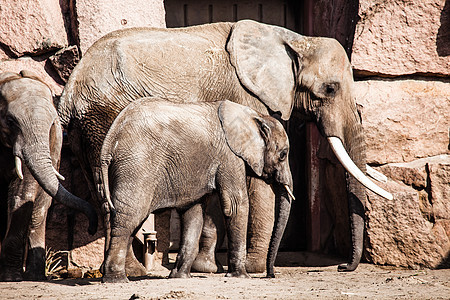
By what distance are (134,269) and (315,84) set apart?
2064mm

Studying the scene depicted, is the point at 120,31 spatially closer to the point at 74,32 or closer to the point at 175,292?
the point at 74,32

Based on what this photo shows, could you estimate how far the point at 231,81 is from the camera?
7023 mm

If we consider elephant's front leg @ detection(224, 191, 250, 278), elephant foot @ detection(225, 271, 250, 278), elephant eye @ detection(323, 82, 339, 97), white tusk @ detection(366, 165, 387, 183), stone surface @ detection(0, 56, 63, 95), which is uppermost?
stone surface @ detection(0, 56, 63, 95)

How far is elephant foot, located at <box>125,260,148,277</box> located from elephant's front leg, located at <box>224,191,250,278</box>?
1017 mm

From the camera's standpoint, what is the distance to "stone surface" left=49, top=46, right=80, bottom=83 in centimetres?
761

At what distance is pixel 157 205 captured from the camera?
6195 mm

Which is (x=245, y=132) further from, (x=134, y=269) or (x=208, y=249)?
(x=134, y=269)

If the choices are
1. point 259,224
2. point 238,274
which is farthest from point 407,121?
point 238,274

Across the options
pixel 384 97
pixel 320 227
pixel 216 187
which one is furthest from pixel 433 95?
pixel 216 187

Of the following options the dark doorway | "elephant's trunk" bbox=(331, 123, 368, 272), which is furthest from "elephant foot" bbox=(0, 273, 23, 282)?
the dark doorway

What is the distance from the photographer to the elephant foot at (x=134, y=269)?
702 cm

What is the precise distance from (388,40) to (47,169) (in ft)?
10.4

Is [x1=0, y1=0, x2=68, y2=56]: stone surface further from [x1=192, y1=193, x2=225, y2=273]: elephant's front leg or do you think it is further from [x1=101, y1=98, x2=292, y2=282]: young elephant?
[x1=192, y1=193, x2=225, y2=273]: elephant's front leg

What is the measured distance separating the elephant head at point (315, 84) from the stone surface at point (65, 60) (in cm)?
139
